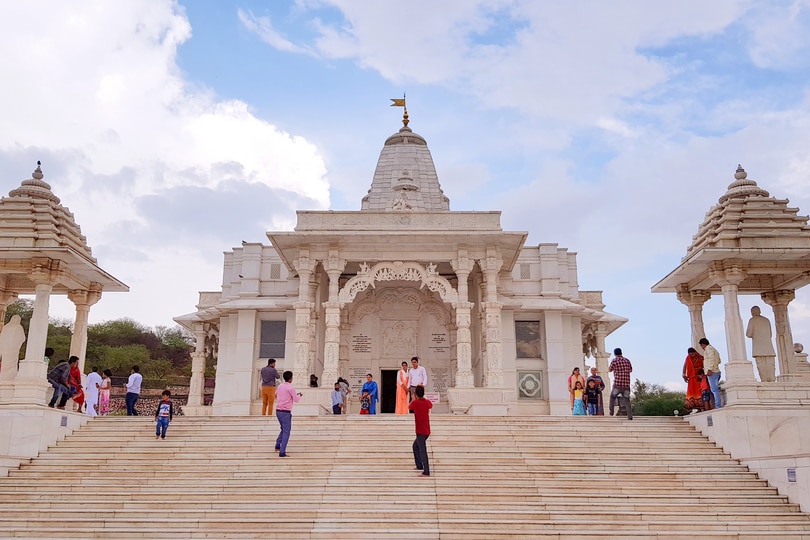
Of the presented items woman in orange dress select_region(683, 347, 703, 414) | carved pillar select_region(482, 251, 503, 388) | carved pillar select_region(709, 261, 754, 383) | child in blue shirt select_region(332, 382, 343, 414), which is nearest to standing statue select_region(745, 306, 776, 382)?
carved pillar select_region(709, 261, 754, 383)

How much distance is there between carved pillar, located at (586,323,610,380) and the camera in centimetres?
2612

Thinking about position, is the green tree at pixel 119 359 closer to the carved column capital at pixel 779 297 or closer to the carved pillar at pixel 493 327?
the carved pillar at pixel 493 327

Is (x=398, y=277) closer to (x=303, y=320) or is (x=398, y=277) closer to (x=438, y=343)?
(x=303, y=320)

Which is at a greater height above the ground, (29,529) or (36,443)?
(36,443)

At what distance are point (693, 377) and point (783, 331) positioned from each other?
12.2 feet

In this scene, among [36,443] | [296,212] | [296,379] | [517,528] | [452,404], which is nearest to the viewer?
[517,528]

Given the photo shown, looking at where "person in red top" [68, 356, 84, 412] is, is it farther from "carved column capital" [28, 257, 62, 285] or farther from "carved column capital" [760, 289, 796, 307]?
"carved column capital" [760, 289, 796, 307]

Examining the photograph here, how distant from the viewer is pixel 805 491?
34.4 ft

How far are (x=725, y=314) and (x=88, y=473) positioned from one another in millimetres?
13107

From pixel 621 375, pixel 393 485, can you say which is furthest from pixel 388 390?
pixel 393 485

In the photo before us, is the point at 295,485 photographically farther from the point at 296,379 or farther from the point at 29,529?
the point at 296,379

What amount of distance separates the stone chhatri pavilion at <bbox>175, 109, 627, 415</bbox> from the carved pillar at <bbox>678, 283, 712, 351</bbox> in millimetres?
5323

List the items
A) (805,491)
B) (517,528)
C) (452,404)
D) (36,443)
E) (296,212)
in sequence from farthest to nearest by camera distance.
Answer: (296,212) < (452,404) < (36,443) < (805,491) < (517,528)

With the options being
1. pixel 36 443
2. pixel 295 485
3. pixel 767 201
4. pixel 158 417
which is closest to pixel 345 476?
pixel 295 485
